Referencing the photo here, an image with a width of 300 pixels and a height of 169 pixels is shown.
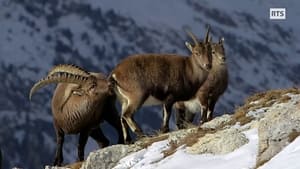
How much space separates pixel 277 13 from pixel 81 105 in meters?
146

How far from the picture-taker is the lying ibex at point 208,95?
2278 cm

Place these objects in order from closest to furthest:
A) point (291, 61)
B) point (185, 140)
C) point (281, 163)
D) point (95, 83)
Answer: point (281, 163)
point (185, 140)
point (95, 83)
point (291, 61)

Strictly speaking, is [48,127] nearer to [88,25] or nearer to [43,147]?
[43,147]

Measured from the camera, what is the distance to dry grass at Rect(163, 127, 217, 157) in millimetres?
14623

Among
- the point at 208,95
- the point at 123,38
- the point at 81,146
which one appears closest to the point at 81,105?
the point at 81,146

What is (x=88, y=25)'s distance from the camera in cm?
15738

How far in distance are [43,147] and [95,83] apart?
313 feet

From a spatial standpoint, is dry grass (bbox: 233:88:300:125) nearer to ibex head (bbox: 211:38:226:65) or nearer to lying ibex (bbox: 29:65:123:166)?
lying ibex (bbox: 29:65:123:166)

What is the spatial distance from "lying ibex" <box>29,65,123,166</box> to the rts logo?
12856 cm

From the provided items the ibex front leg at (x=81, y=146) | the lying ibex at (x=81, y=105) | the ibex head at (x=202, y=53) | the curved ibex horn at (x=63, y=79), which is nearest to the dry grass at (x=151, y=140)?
the ibex front leg at (x=81, y=146)

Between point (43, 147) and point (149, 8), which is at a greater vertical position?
point (149, 8)

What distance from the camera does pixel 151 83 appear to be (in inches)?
773

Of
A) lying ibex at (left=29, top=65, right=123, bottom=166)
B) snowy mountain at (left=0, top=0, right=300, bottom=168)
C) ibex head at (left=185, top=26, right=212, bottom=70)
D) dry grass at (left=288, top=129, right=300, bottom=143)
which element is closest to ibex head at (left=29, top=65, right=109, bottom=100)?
lying ibex at (left=29, top=65, right=123, bottom=166)

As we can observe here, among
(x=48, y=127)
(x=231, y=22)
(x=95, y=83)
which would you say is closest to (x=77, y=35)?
(x=231, y=22)
